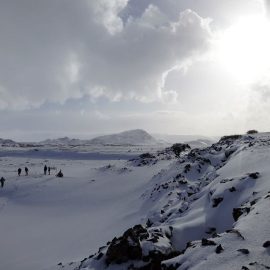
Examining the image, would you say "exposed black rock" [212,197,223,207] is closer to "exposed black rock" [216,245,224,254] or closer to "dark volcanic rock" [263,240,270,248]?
"exposed black rock" [216,245,224,254]

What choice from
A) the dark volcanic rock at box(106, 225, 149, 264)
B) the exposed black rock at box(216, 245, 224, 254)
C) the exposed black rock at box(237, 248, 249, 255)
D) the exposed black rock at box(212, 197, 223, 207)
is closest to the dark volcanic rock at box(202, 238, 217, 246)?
the exposed black rock at box(216, 245, 224, 254)

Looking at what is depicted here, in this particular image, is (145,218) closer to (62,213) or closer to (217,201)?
(217,201)

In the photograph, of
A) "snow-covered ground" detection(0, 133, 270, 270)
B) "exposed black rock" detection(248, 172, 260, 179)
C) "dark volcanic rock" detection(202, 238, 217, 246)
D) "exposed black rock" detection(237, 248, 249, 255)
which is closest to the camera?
"exposed black rock" detection(237, 248, 249, 255)

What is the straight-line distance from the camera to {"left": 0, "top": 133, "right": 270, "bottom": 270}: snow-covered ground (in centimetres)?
1239

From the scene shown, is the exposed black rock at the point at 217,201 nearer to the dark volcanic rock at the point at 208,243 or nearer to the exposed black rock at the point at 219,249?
the dark volcanic rock at the point at 208,243

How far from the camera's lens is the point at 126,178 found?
47562 mm

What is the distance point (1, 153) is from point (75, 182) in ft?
223

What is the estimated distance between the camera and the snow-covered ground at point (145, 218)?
40.7ft

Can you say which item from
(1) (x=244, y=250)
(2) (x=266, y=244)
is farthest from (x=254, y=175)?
(1) (x=244, y=250)

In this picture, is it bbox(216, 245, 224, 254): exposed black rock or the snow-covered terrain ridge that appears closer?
the snow-covered terrain ridge

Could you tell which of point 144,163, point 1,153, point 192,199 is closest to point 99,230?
point 192,199

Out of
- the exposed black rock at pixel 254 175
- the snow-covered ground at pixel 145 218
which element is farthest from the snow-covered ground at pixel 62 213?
the exposed black rock at pixel 254 175

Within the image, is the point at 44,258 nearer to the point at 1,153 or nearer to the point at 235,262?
the point at 235,262

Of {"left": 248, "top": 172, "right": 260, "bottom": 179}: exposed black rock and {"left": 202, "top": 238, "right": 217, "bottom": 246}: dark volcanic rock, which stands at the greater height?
{"left": 248, "top": 172, "right": 260, "bottom": 179}: exposed black rock
